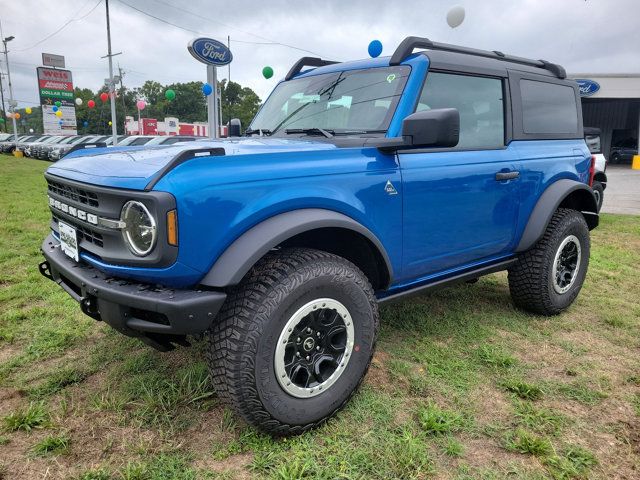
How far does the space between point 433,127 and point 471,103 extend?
3.46 feet

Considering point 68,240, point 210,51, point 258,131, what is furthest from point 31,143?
point 68,240

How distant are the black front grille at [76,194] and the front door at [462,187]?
160 centimetres

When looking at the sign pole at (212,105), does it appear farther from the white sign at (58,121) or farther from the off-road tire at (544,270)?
the white sign at (58,121)

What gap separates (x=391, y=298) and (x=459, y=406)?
2.30 feet

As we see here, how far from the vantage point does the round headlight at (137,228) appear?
1873 millimetres

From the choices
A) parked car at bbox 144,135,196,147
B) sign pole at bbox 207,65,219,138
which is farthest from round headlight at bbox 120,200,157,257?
sign pole at bbox 207,65,219,138

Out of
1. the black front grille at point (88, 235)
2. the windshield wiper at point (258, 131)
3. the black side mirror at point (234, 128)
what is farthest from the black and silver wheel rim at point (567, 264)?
the black front grille at point (88, 235)

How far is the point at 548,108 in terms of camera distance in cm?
373

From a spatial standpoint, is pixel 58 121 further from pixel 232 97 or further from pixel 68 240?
pixel 232 97

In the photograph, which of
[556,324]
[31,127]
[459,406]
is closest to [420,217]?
[459,406]

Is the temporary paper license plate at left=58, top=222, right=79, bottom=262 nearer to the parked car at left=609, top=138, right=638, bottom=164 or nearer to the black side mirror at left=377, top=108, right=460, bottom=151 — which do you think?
the black side mirror at left=377, top=108, right=460, bottom=151

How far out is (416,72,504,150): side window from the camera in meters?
2.91

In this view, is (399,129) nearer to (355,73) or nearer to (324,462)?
(355,73)

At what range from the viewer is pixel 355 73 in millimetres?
3090
